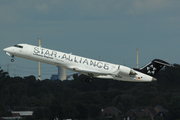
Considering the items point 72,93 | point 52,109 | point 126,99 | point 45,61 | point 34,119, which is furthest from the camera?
point 72,93

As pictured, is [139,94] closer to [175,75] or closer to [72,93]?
[175,75]

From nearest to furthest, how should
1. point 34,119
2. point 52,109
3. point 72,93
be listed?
point 34,119
point 52,109
point 72,93

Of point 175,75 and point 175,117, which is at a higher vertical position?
point 175,75

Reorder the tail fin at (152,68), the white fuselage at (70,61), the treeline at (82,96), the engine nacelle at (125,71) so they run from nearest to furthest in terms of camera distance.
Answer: the white fuselage at (70,61) → the engine nacelle at (125,71) → the tail fin at (152,68) → the treeline at (82,96)

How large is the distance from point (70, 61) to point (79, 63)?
1384mm

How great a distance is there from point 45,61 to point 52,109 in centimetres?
5338

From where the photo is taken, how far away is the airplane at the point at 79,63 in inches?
2270

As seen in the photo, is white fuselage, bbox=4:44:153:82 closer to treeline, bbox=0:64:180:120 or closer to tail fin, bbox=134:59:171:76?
tail fin, bbox=134:59:171:76

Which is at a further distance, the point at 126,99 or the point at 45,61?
the point at 126,99

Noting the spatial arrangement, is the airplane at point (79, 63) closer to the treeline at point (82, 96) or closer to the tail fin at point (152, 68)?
the tail fin at point (152, 68)

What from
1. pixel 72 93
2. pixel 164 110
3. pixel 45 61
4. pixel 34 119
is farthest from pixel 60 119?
pixel 45 61

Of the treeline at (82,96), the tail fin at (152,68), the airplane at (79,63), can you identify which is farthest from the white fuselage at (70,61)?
the treeline at (82,96)

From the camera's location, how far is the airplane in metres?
57.7

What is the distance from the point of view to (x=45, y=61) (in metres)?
58.0
